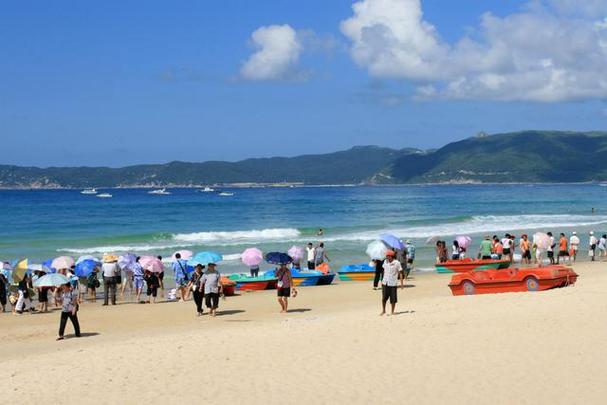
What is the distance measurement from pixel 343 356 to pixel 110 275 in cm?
1033

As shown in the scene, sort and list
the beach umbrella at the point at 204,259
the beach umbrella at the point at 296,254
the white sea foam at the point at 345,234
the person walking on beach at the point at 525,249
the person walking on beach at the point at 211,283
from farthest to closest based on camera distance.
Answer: the white sea foam at the point at 345,234, the person walking on beach at the point at 525,249, the beach umbrella at the point at 296,254, the beach umbrella at the point at 204,259, the person walking on beach at the point at 211,283

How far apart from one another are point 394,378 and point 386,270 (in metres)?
5.38

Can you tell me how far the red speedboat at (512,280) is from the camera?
1789 cm

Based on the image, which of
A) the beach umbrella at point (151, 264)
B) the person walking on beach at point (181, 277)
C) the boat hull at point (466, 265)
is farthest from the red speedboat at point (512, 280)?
the beach umbrella at point (151, 264)

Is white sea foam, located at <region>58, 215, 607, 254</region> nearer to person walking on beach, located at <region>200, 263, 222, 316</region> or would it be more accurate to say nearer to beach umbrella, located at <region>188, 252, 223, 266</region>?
beach umbrella, located at <region>188, 252, 223, 266</region>

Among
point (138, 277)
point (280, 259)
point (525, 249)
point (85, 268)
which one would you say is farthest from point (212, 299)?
point (525, 249)

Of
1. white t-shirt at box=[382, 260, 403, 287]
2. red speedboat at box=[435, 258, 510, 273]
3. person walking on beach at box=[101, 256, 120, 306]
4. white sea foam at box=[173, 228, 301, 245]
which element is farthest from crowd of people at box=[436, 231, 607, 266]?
white sea foam at box=[173, 228, 301, 245]

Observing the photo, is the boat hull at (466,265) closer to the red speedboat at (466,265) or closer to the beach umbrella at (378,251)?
the red speedboat at (466,265)

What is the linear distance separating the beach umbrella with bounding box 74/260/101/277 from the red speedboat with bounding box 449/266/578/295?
33.5 feet

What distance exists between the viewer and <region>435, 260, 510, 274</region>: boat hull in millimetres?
25141

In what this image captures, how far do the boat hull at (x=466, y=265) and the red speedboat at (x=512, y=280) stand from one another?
21.5 ft

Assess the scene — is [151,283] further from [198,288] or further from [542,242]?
[542,242]

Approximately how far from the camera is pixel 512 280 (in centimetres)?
1795

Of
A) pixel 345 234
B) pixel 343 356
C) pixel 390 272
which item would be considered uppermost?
pixel 390 272
